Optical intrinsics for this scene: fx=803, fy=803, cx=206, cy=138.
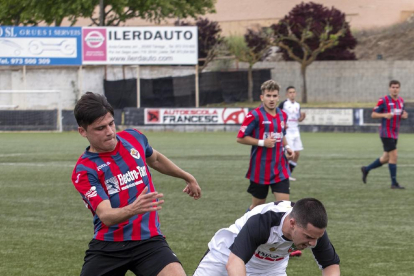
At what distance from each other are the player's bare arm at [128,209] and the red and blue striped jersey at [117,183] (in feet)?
0.33

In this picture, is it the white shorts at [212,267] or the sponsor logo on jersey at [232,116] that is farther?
the sponsor logo on jersey at [232,116]

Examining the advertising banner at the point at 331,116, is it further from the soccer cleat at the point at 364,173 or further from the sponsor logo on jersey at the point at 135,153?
the sponsor logo on jersey at the point at 135,153

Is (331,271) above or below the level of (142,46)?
below

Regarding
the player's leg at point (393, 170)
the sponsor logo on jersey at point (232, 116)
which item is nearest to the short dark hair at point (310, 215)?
the player's leg at point (393, 170)

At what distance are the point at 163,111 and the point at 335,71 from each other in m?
17.4

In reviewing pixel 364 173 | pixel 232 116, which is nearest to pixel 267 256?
pixel 364 173

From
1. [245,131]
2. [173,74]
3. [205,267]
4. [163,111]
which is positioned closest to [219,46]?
[173,74]

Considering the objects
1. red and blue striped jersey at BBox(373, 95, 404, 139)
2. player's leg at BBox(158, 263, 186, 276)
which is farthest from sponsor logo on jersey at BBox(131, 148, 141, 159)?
red and blue striped jersey at BBox(373, 95, 404, 139)

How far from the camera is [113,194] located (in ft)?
16.3

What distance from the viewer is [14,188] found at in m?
14.0

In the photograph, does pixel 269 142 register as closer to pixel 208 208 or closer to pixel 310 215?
pixel 208 208

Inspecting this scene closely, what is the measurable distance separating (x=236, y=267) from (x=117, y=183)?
0.91 meters

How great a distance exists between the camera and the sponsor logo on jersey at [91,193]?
4820 millimetres

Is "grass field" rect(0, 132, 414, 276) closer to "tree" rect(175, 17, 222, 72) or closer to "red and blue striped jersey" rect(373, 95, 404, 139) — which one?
"red and blue striped jersey" rect(373, 95, 404, 139)
